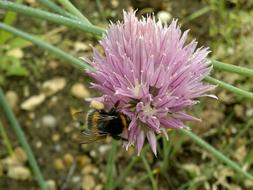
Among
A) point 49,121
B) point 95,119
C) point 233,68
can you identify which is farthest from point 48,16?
point 49,121

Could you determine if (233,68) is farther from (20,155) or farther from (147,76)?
(20,155)

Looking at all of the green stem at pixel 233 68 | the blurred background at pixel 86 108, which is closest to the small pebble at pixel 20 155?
the blurred background at pixel 86 108

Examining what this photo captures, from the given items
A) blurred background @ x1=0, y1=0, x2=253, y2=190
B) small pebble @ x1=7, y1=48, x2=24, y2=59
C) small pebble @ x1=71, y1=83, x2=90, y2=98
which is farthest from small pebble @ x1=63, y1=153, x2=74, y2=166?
small pebble @ x1=7, y1=48, x2=24, y2=59

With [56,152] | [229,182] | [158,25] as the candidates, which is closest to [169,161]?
[229,182]

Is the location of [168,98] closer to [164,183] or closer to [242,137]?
[164,183]

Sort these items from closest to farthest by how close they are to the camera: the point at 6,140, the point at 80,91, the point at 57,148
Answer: the point at 6,140 → the point at 57,148 → the point at 80,91

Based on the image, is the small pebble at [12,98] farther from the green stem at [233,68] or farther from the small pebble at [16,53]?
the green stem at [233,68]

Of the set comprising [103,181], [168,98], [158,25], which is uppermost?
[158,25]
